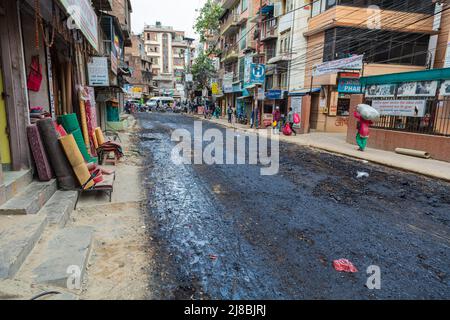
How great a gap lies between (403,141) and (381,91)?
8.36ft

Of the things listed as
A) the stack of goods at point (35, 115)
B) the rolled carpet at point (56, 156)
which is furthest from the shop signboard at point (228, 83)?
the rolled carpet at point (56, 156)

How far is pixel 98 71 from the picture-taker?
11461 mm

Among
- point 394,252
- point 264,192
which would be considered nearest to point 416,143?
point 264,192

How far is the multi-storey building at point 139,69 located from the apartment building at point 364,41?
157 ft

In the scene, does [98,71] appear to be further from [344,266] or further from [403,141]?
[403,141]

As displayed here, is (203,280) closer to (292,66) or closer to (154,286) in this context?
(154,286)

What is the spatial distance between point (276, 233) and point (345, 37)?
787 inches

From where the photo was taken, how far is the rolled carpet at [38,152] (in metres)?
5.18

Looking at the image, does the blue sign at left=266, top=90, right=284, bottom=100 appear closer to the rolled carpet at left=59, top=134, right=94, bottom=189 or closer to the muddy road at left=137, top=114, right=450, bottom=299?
the muddy road at left=137, top=114, right=450, bottom=299

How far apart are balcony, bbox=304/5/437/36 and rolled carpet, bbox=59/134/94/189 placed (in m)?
19.8

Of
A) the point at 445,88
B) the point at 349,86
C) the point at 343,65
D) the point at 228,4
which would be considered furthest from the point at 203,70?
the point at 445,88

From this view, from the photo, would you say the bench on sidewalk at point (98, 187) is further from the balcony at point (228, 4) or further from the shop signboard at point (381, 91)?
the balcony at point (228, 4)

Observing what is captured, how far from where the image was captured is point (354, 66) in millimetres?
16438

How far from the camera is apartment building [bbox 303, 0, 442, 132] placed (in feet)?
66.8
